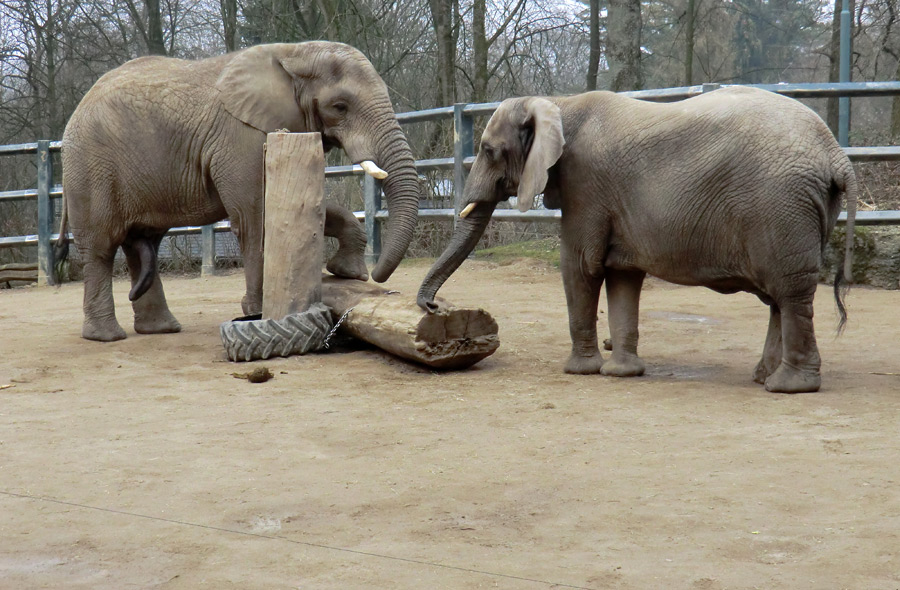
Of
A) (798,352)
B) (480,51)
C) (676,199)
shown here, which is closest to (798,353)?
(798,352)

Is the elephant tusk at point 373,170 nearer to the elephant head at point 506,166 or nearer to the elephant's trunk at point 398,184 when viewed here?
the elephant's trunk at point 398,184

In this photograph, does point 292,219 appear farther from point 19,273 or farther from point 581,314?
point 19,273

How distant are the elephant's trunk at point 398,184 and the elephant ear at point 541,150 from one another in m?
1.09

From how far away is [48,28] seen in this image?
19.4 metres

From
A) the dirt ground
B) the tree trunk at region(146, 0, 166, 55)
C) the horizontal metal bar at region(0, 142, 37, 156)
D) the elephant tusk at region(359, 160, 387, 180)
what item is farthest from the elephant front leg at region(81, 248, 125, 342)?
the tree trunk at region(146, 0, 166, 55)

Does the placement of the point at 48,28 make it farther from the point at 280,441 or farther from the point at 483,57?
the point at 280,441

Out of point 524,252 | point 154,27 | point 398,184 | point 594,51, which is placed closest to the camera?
point 398,184

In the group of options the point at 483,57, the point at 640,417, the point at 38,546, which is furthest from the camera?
the point at 483,57

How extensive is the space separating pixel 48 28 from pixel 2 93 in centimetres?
222

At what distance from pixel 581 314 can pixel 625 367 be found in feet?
1.26

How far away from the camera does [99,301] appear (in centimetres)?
749

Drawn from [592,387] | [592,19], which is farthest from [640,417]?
[592,19]

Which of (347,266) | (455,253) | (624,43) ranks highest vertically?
(624,43)

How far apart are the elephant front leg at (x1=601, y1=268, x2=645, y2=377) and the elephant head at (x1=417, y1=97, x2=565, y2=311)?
725 mm
